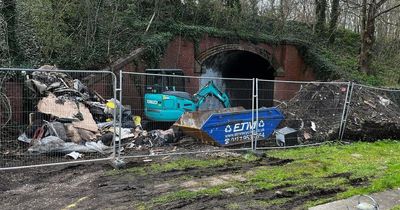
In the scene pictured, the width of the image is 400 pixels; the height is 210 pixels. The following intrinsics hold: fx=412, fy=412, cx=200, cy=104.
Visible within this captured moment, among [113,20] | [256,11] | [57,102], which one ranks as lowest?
[57,102]

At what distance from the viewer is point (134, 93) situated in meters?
11.8

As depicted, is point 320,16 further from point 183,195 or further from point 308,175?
point 183,195

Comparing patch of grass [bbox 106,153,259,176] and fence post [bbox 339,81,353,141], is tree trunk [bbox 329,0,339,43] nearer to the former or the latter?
fence post [bbox 339,81,353,141]

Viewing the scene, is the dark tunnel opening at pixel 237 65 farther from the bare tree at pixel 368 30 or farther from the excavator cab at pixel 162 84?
the bare tree at pixel 368 30

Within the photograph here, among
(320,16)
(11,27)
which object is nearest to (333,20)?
(320,16)

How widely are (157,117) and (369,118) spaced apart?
21.1ft

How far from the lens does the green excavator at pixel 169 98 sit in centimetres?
1237

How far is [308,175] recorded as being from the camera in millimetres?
7734

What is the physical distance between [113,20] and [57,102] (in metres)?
7.80

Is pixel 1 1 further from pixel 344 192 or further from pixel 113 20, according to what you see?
pixel 344 192

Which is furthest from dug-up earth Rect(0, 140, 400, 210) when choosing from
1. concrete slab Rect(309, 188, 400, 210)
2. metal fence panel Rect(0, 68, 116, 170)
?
metal fence panel Rect(0, 68, 116, 170)

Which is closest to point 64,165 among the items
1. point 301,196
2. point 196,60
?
point 301,196

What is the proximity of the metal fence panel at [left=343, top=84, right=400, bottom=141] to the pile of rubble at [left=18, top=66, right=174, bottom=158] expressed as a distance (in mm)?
5562

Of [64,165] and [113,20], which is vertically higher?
[113,20]
